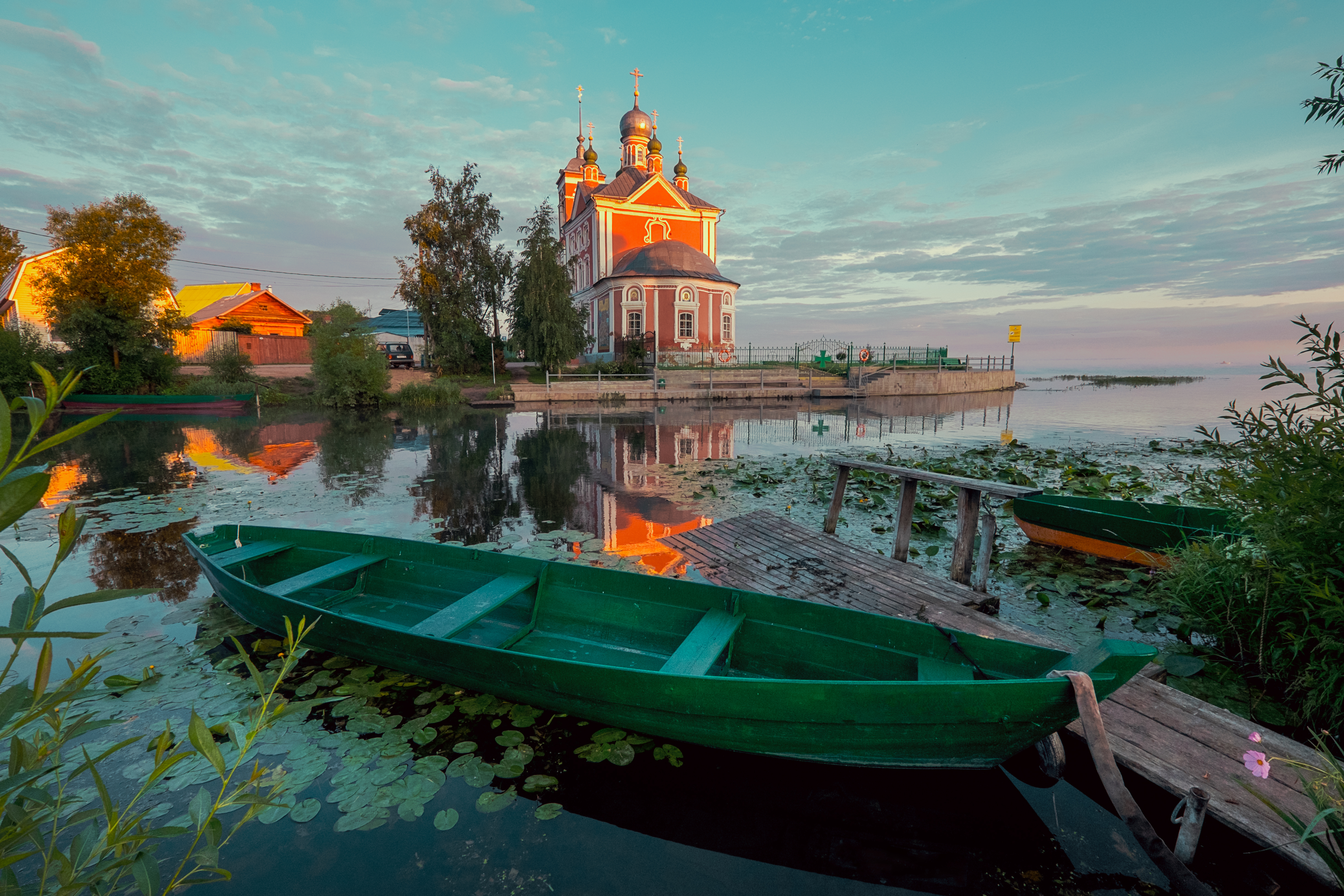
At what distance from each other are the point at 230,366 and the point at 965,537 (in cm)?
3263

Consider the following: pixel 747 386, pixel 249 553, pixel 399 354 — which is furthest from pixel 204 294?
pixel 249 553

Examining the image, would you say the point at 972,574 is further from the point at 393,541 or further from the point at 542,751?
the point at 393,541

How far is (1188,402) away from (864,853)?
45210 mm

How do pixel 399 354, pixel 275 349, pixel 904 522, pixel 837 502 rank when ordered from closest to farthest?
pixel 904 522 < pixel 837 502 < pixel 275 349 < pixel 399 354

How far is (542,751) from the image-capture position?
444 cm

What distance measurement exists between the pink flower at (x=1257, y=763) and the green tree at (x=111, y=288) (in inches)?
1337

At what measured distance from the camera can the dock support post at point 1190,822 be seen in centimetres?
326

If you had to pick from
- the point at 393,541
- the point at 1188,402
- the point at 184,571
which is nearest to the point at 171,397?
the point at 184,571

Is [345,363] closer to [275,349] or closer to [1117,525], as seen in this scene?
[275,349]

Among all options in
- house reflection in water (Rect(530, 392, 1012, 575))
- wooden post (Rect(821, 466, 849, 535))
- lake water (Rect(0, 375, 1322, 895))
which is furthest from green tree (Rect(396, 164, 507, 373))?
wooden post (Rect(821, 466, 849, 535))

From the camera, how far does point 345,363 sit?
27594mm

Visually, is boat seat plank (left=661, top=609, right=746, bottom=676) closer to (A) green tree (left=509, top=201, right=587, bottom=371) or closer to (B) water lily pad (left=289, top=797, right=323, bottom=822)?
(B) water lily pad (left=289, top=797, right=323, bottom=822)

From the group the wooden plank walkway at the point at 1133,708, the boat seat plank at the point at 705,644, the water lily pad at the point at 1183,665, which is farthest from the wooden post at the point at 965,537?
the boat seat plank at the point at 705,644

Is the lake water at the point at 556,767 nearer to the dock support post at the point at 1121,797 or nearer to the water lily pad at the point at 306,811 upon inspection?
the water lily pad at the point at 306,811
